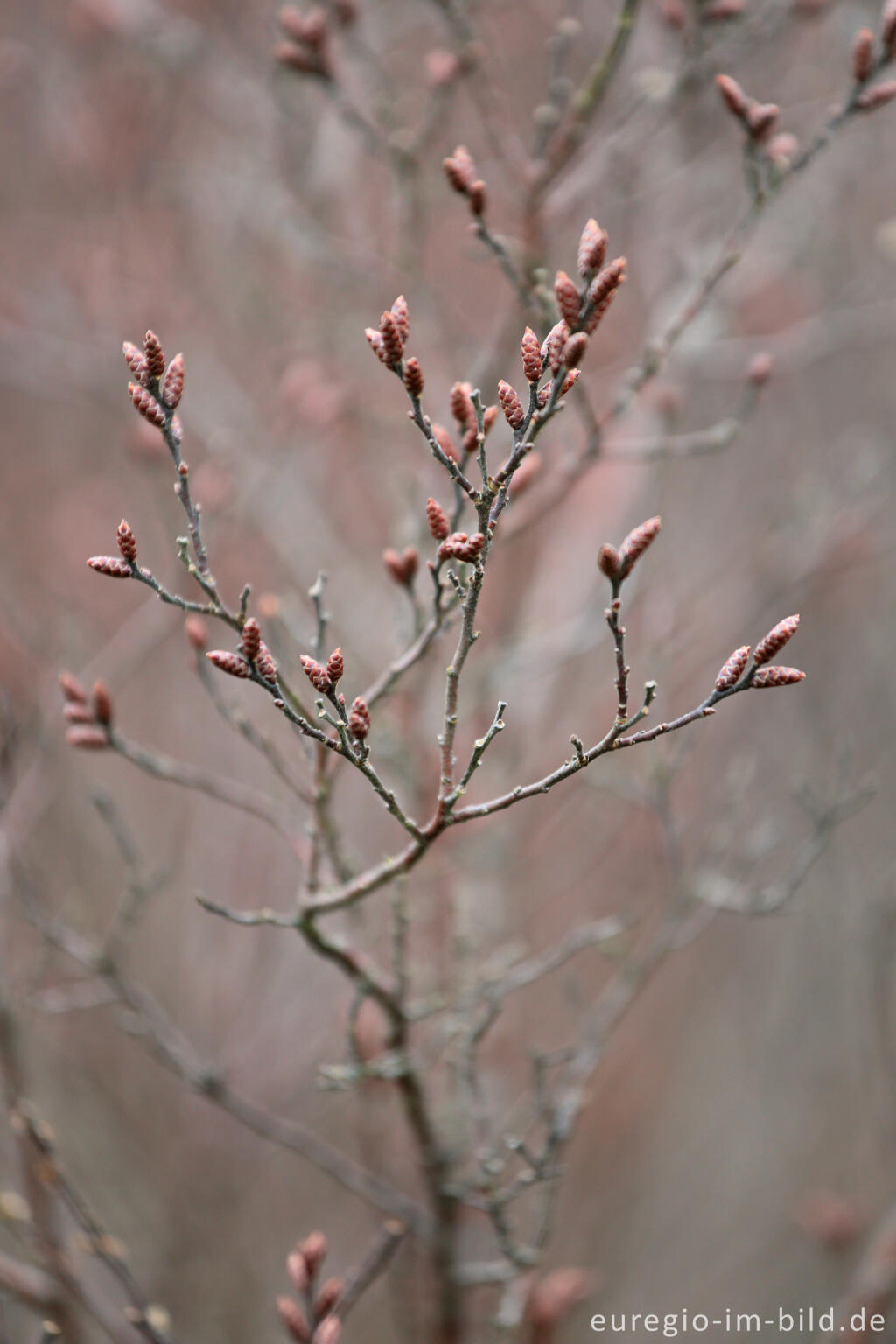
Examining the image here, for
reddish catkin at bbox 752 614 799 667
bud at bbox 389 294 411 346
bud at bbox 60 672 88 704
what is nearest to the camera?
reddish catkin at bbox 752 614 799 667

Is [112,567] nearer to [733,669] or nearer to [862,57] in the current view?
[733,669]

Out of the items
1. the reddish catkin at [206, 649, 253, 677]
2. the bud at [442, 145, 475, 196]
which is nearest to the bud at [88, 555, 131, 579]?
the reddish catkin at [206, 649, 253, 677]

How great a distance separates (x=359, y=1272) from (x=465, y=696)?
5.90 feet

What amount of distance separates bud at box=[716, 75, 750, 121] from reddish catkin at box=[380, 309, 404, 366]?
1040 mm

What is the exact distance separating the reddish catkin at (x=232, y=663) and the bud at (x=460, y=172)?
1048mm

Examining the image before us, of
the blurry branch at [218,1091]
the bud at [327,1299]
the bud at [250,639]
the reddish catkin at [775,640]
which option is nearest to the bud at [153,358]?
the bud at [250,639]

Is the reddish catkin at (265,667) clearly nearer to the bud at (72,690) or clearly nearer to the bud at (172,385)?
the bud at (172,385)

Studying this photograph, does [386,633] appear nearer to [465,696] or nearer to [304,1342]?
[465,696]

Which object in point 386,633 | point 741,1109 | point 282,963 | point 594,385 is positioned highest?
point 594,385

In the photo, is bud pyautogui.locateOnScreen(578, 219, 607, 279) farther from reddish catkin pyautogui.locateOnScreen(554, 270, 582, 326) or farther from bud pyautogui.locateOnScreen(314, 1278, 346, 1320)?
bud pyautogui.locateOnScreen(314, 1278, 346, 1320)

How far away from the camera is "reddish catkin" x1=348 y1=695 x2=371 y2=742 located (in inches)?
52.0

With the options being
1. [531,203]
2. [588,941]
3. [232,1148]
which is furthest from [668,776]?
[232,1148]

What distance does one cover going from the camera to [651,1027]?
5.08 metres

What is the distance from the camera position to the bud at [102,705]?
1.83m
